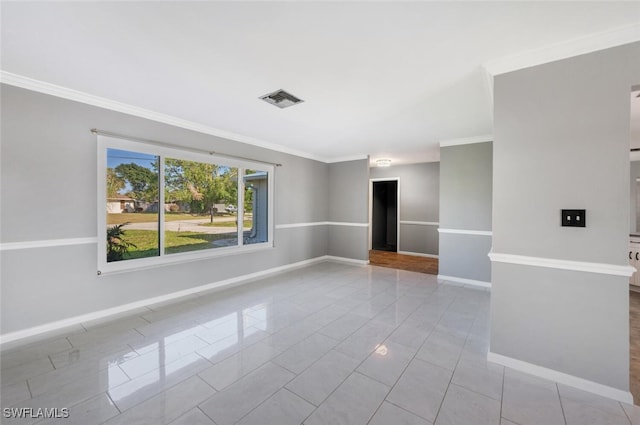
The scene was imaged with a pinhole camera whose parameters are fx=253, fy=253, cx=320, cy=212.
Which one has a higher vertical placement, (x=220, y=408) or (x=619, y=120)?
(x=619, y=120)

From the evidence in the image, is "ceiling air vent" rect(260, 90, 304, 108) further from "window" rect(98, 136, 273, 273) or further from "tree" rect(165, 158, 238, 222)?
"tree" rect(165, 158, 238, 222)

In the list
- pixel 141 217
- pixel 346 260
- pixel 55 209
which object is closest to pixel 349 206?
pixel 346 260

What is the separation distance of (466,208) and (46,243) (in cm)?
568

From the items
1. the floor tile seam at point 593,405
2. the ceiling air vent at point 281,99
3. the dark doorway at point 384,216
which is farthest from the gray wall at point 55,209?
the dark doorway at point 384,216

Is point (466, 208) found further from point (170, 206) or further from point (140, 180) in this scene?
point (140, 180)

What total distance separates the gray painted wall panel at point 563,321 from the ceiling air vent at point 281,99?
2604 mm

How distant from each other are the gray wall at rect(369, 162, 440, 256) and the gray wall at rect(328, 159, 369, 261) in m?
1.98

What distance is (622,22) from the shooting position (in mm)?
1662

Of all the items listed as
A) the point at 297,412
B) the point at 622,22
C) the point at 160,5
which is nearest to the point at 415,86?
the point at 622,22

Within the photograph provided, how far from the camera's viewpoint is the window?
3.03m

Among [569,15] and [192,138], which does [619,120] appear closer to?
[569,15]

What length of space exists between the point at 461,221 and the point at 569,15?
336cm

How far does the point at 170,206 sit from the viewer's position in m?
3.54

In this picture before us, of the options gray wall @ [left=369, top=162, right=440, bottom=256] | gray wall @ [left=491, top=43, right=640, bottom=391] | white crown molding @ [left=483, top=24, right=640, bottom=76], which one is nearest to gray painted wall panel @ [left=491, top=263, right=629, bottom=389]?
gray wall @ [left=491, top=43, right=640, bottom=391]
